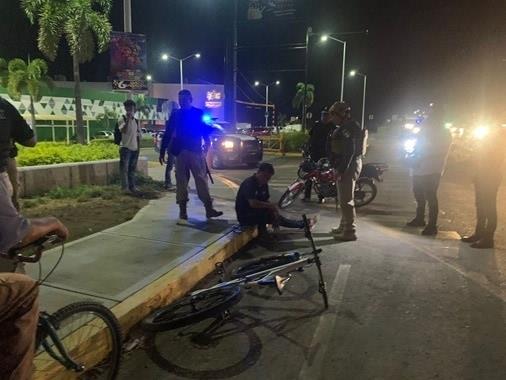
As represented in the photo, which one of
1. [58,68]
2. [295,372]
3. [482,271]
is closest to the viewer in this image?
[295,372]

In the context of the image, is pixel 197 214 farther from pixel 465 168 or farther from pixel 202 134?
pixel 465 168

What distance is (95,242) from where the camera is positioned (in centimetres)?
633

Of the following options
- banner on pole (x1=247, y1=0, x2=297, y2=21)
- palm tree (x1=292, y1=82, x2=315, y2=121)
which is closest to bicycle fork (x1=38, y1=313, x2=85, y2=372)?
banner on pole (x1=247, y1=0, x2=297, y2=21)

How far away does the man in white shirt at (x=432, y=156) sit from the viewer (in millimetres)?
7994

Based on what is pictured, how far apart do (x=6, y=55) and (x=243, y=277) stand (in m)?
50.3

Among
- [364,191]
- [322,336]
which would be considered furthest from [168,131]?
[322,336]

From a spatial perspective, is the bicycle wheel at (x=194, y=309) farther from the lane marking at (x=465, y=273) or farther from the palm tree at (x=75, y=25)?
the palm tree at (x=75, y=25)

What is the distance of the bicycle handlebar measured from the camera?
287 centimetres

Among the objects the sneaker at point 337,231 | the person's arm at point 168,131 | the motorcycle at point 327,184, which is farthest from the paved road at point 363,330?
the motorcycle at point 327,184

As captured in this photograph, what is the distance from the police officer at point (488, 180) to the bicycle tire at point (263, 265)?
3377 millimetres

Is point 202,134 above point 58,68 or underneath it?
underneath

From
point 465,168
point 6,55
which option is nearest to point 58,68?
point 6,55

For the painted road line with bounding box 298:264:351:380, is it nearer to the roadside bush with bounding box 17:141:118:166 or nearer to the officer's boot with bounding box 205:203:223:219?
the officer's boot with bounding box 205:203:223:219

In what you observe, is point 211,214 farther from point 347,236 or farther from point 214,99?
point 214,99
